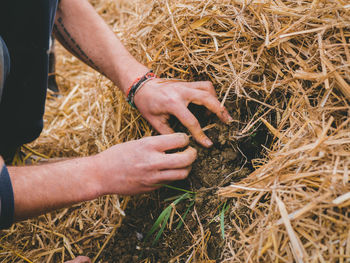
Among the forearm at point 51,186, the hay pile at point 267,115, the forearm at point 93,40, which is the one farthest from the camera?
the forearm at point 93,40

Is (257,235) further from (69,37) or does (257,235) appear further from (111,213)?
(69,37)

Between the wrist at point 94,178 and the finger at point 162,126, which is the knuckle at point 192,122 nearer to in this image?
the finger at point 162,126

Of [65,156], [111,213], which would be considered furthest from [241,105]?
[65,156]

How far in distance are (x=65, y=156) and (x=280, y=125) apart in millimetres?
1194

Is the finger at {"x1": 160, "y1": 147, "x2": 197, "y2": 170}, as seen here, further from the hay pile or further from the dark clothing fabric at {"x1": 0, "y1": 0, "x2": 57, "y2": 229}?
the dark clothing fabric at {"x1": 0, "y1": 0, "x2": 57, "y2": 229}

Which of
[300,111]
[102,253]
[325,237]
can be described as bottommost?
[102,253]

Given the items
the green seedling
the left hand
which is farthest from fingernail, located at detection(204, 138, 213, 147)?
the green seedling

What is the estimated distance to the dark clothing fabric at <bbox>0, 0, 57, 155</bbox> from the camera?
3.58 ft

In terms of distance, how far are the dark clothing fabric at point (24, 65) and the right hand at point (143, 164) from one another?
492mm

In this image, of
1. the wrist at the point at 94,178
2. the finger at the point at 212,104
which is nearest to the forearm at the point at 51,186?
the wrist at the point at 94,178

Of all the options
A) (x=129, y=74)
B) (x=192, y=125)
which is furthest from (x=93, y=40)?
(x=192, y=125)

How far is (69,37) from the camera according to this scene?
52.8 inches

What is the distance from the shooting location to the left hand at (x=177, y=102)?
101 cm

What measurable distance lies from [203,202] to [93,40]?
881 millimetres
